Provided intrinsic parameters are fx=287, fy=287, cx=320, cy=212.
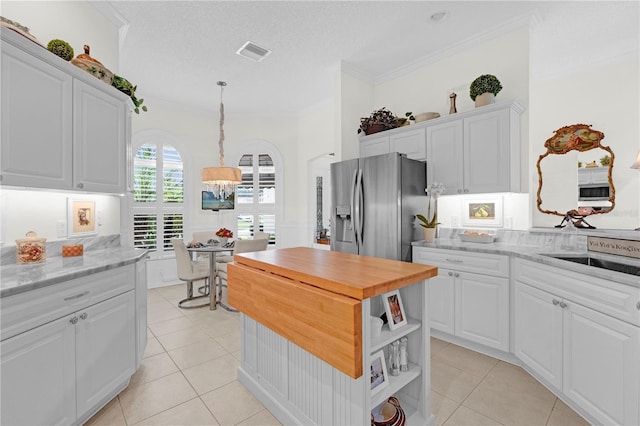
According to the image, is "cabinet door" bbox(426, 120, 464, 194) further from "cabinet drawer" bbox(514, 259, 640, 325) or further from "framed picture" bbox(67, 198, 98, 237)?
"framed picture" bbox(67, 198, 98, 237)

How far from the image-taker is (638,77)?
2916 millimetres

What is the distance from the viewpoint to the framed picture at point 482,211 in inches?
118

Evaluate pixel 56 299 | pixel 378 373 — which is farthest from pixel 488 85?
pixel 56 299

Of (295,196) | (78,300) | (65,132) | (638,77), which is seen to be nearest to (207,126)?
(295,196)

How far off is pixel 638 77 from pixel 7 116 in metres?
5.25

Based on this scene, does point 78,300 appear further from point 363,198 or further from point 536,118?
point 536,118

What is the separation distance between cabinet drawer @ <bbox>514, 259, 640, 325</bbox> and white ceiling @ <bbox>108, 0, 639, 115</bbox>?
2429mm

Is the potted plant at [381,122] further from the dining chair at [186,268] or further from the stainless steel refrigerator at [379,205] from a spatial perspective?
the dining chair at [186,268]

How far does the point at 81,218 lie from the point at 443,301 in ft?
10.8

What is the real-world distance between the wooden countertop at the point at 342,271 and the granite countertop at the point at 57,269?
2.73 feet

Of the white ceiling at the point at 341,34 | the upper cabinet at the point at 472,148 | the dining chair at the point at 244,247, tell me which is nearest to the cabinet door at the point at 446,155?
the upper cabinet at the point at 472,148

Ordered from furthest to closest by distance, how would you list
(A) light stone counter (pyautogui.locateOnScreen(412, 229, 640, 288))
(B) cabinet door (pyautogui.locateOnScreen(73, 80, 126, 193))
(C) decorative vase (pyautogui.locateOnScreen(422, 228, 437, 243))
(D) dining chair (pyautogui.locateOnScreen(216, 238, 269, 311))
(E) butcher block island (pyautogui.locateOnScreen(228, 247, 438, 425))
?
1. (D) dining chair (pyautogui.locateOnScreen(216, 238, 269, 311))
2. (C) decorative vase (pyautogui.locateOnScreen(422, 228, 437, 243))
3. (B) cabinet door (pyautogui.locateOnScreen(73, 80, 126, 193))
4. (A) light stone counter (pyautogui.locateOnScreen(412, 229, 640, 288))
5. (E) butcher block island (pyautogui.locateOnScreen(228, 247, 438, 425))

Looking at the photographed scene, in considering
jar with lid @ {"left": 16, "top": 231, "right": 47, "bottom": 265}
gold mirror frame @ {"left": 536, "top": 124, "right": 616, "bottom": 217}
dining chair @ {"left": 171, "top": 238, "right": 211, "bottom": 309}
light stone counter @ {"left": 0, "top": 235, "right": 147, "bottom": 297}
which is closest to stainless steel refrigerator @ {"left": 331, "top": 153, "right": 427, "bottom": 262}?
gold mirror frame @ {"left": 536, "top": 124, "right": 616, "bottom": 217}

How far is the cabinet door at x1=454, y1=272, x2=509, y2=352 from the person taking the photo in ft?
7.80
